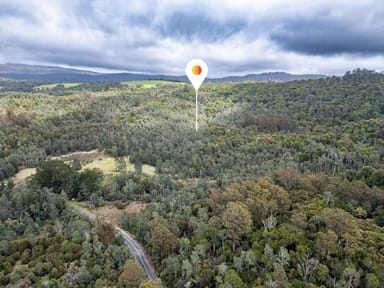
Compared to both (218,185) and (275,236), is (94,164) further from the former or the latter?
(275,236)

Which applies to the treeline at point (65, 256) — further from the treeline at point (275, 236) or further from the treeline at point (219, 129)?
the treeline at point (219, 129)

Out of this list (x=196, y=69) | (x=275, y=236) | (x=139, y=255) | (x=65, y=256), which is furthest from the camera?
(x=139, y=255)

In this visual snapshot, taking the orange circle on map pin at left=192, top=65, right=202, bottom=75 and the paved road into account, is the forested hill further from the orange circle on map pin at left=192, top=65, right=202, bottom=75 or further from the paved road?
the orange circle on map pin at left=192, top=65, right=202, bottom=75

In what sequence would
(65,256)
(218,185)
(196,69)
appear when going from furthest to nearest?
(218,185), (65,256), (196,69)

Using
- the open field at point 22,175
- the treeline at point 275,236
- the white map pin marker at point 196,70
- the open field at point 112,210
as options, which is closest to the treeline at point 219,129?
the open field at point 22,175

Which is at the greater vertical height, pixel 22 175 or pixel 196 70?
pixel 196 70

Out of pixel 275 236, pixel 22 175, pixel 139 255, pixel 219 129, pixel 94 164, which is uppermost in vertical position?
pixel 275 236

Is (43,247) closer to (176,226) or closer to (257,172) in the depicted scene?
(176,226)

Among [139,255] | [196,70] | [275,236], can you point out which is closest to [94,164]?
[139,255]

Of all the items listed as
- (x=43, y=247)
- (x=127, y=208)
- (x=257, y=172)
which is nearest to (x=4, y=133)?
(x=127, y=208)

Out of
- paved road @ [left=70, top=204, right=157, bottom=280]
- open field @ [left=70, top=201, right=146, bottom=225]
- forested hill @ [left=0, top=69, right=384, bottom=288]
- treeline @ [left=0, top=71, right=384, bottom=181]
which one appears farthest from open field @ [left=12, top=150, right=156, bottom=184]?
paved road @ [left=70, top=204, right=157, bottom=280]
